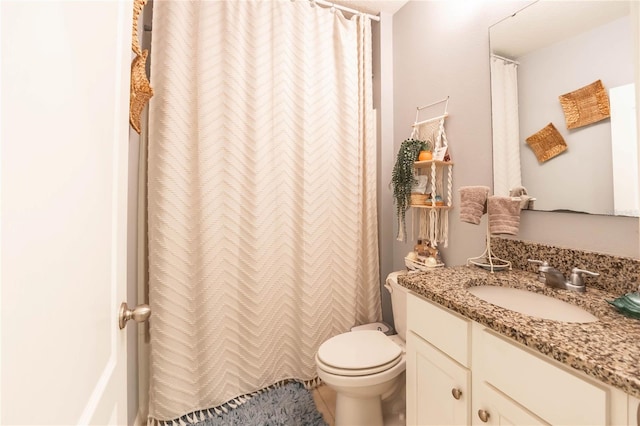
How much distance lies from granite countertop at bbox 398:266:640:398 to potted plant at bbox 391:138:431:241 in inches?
30.9

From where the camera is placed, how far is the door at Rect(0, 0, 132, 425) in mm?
304

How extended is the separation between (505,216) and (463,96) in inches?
29.2

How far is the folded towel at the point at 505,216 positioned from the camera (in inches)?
48.5

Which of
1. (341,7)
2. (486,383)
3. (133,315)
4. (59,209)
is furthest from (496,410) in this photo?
(341,7)

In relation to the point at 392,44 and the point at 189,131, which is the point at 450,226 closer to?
the point at 392,44

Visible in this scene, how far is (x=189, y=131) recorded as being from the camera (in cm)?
161

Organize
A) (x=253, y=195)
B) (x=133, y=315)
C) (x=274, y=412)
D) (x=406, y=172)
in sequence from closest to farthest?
(x=133, y=315) → (x=274, y=412) → (x=253, y=195) → (x=406, y=172)

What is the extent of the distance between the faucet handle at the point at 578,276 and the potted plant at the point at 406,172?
93 centimetres

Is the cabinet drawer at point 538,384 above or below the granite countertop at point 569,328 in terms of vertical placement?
below

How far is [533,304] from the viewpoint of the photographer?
1089mm

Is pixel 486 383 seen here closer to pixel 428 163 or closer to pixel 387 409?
pixel 387 409

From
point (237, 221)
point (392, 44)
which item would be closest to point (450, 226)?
point (237, 221)

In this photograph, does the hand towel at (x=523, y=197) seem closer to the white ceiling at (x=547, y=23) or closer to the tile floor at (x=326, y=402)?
the white ceiling at (x=547, y=23)

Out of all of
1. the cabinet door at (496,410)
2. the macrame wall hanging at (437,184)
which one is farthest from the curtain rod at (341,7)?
the cabinet door at (496,410)
